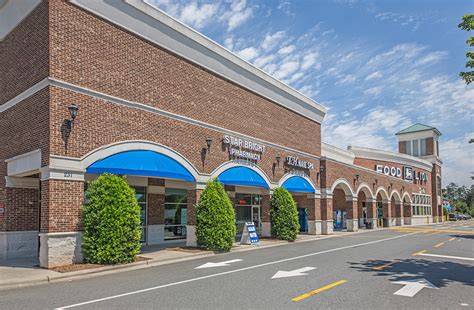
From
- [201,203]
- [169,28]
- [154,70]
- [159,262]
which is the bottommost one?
[159,262]

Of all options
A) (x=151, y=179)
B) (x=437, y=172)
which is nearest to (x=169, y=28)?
(x=151, y=179)

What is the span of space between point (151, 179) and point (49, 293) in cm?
1045

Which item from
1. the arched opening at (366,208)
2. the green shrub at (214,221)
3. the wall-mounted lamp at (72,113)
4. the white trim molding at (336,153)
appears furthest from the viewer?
the white trim molding at (336,153)

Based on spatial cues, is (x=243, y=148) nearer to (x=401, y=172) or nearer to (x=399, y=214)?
(x=399, y=214)

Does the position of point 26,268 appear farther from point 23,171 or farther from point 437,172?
point 437,172

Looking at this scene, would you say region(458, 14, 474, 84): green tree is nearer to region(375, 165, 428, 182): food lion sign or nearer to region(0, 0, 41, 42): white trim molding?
region(0, 0, 41, 42): white trim molding

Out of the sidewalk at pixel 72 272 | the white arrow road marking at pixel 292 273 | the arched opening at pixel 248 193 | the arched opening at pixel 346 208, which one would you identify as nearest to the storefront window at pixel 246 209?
the arched opening at pixel 248 193

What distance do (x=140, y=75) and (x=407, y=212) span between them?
162ft

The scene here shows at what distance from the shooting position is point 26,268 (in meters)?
12.7

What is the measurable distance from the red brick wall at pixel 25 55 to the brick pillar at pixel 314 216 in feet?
70.2

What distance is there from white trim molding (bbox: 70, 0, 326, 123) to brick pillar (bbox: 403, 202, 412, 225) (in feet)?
116

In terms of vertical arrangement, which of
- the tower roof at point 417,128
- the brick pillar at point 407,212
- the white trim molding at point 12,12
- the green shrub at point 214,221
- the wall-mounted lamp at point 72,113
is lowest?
the brick pillar at point 407,212

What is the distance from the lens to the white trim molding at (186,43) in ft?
52.2

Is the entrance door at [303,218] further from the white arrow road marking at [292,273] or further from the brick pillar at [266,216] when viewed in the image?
the white arrow road marking at [292,273]
